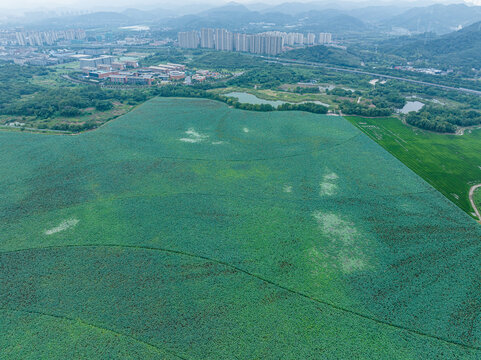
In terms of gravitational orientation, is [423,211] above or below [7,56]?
below

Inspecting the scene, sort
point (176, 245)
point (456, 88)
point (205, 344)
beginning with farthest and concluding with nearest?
point (456, 88), point (176, 245), point (205, 344)

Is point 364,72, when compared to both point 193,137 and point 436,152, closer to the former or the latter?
point 436,152

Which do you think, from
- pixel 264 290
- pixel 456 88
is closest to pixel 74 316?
pixel 264 290

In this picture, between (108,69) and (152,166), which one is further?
(108,69)

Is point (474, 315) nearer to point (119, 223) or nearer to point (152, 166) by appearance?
point (119, 223)

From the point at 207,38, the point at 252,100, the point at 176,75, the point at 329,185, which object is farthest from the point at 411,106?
the point at 207,38

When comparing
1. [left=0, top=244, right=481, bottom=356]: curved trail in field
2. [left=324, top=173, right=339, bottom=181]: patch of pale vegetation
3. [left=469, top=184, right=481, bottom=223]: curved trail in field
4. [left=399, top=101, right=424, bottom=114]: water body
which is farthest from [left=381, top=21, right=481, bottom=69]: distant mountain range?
[left=0, top=244, right=481, bottom=356]: curved trail in field

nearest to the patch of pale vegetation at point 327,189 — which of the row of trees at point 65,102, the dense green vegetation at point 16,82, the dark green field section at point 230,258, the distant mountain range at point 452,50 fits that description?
the dark green field section at point 230,258
